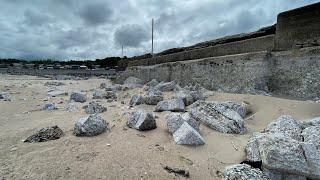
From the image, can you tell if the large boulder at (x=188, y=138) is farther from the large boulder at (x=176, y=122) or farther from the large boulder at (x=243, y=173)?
the large boulder at (x=243, y=173)

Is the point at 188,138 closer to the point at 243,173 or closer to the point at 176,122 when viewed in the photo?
the point at 176,122

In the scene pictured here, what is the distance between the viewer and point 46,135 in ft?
12.6

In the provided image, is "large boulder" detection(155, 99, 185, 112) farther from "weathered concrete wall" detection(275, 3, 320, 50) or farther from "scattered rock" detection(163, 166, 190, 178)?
"weathered concrete wall" detection(275, 3, 320, 50)

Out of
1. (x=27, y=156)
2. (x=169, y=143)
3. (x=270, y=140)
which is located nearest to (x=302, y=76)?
(x=270, y=140)

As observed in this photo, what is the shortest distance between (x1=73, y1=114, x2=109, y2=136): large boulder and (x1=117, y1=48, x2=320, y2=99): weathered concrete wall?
4.43 m

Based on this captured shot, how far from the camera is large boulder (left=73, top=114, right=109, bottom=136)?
3895 mm

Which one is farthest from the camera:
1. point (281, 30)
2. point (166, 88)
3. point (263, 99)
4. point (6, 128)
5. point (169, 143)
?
point (166, 88)

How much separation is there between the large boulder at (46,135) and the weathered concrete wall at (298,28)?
17.9ft

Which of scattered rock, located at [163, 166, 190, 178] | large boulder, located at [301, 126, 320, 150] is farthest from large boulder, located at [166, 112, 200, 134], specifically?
large boulder, located at [301, 126, 320, 150]

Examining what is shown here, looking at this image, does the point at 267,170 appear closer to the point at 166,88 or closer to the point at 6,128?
the point at 6,128

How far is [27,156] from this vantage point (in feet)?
10.5

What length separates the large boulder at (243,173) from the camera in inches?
110

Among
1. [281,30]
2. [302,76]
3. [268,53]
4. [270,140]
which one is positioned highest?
[281,30]

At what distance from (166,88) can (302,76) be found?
4526mm
